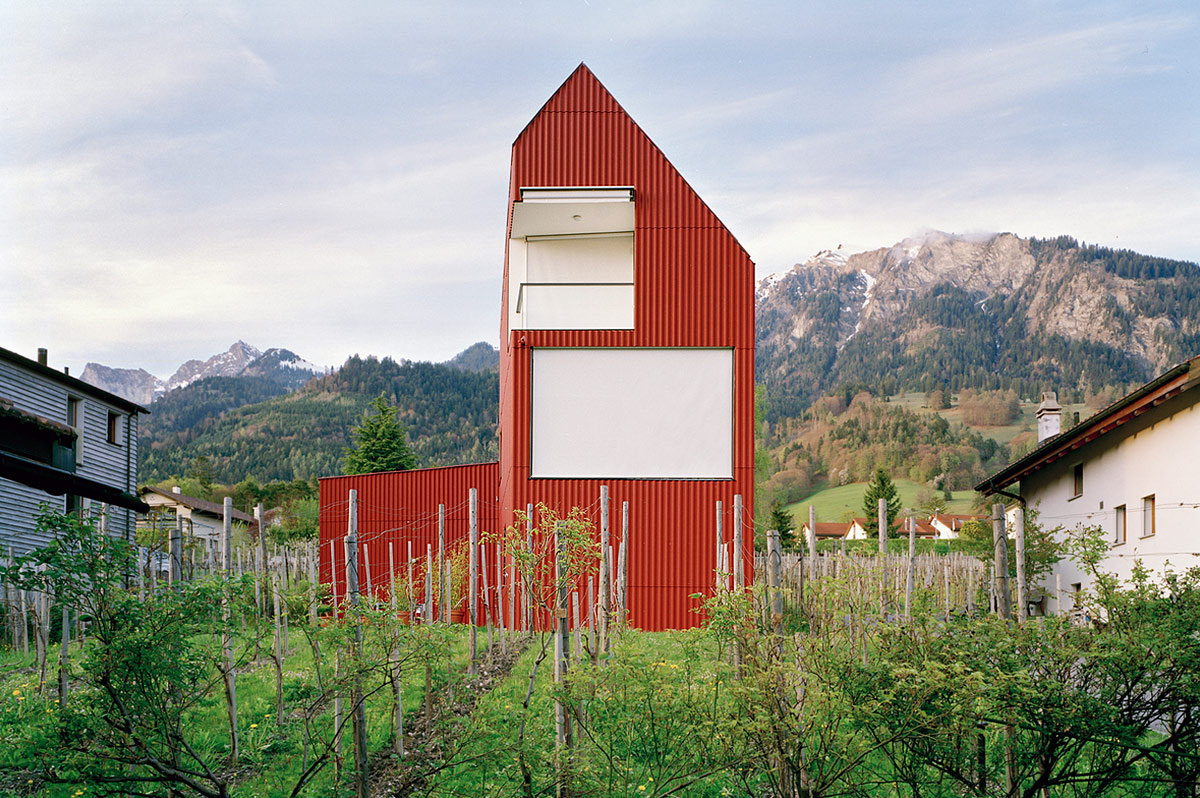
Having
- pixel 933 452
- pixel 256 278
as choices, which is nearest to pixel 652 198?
pixel 256 278

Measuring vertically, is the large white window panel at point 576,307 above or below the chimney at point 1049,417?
above

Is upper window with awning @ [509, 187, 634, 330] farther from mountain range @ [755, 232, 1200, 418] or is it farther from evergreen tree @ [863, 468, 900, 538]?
mountain range @ [755, 232, 1200, 418]

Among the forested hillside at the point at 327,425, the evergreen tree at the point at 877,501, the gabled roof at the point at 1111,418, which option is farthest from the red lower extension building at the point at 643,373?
the forested hillside at the point at 327,425

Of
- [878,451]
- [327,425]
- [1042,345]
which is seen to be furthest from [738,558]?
[1042,345]

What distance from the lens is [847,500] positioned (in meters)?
113

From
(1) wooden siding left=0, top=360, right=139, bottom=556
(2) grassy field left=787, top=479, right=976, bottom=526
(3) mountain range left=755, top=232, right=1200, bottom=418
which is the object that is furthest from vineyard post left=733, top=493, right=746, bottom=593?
(3) mountain range left=755, top=232, right=1200, bottom=418

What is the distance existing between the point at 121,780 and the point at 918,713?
204 inches

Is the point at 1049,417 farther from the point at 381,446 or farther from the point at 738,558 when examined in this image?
the point at 381,446

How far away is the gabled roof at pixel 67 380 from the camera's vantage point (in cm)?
2477

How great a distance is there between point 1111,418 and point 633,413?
9.49 metres

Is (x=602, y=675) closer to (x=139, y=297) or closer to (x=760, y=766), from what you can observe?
(x=760, y=766)

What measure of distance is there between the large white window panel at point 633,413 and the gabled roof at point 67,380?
13.6m

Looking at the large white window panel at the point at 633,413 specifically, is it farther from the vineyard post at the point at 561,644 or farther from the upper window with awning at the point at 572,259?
the vineyard post at the point at 561,644

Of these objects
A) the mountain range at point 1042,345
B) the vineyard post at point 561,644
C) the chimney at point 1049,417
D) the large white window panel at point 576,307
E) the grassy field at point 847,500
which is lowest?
the grassy field at point 847,500
